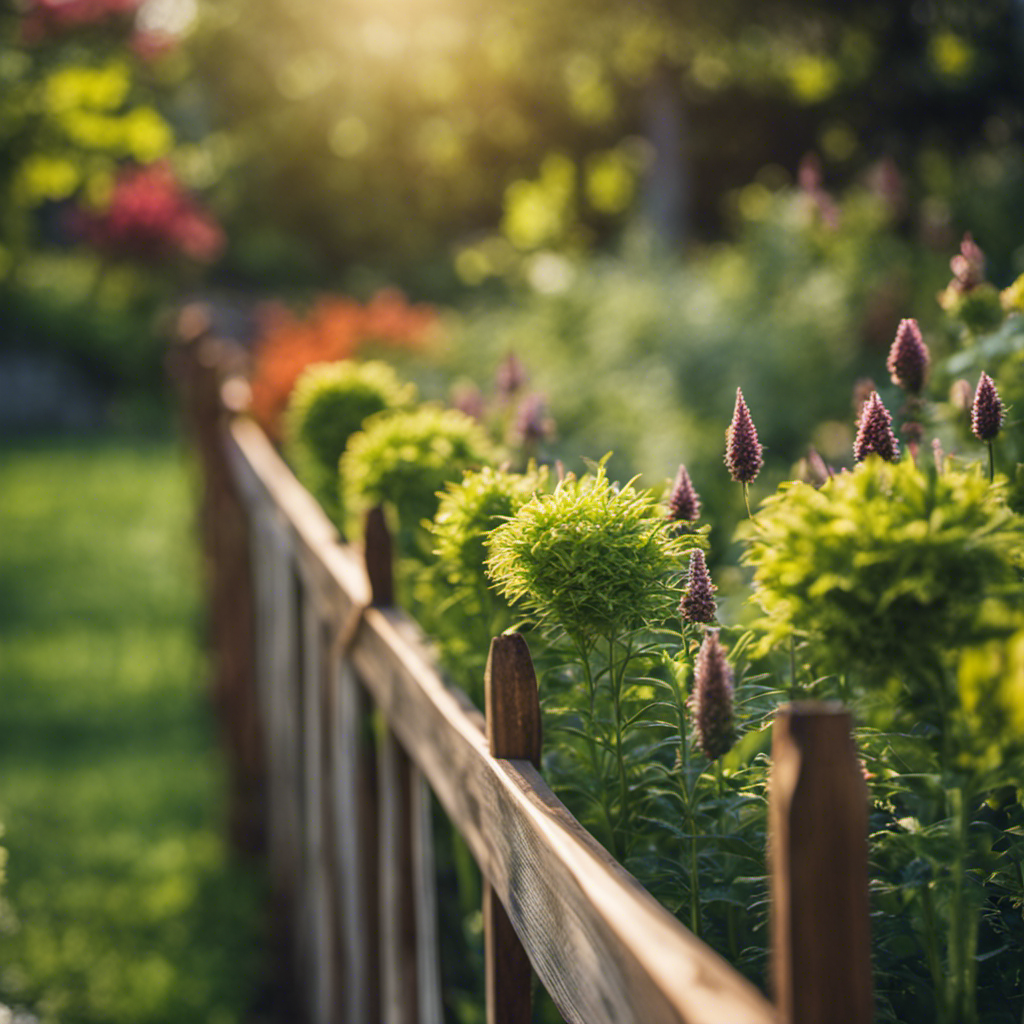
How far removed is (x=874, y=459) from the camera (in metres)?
0.98

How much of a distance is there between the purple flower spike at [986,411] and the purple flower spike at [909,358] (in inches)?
9.2

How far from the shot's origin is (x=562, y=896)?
3.78 ft

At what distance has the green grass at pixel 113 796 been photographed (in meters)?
3.58

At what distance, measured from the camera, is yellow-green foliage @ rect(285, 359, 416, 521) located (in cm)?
287

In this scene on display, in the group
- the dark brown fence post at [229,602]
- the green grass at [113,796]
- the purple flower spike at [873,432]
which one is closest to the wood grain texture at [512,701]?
the purple flower spike at [873,432]

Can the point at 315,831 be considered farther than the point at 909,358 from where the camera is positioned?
Yes

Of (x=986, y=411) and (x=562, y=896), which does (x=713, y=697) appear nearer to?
(x=562, y=896)

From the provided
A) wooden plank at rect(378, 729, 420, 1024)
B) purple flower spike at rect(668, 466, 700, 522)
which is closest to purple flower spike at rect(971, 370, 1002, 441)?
purple flower spike at rect(668, 466, 700, 522)

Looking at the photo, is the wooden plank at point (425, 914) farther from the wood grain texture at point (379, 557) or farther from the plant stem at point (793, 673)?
the plant stem at point (793, 673)

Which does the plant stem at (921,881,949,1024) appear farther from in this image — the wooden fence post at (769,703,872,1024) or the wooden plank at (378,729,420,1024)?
the wooden plank at (378,729,420,1024)

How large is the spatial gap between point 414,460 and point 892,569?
138cm

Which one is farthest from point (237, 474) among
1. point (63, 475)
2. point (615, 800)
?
point (63, 475)

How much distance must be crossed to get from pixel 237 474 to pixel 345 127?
13.4m

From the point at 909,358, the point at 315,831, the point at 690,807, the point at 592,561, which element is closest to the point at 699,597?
the point at 592,561
